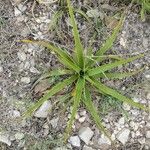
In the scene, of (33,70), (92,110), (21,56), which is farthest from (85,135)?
(21,56)

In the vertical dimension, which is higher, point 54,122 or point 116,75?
point 116,75

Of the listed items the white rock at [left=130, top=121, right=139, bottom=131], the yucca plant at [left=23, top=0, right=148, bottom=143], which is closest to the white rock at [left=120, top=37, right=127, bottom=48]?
the yucca plant at [left=23, top=0, right=148, bottom=143]

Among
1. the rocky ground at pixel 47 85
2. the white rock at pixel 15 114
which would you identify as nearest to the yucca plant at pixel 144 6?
the rocky ground at pixel 47 85

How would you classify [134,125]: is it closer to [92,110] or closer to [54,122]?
[92,110]

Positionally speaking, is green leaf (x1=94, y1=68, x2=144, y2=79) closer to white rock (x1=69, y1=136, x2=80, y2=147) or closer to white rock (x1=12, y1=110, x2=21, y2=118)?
white rock (x1=69, y1=136, x2=80, y2=147)

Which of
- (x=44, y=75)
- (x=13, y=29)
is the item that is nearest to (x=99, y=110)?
(x=44, y=75)

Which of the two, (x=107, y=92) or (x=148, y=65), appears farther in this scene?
(x=148, y=65)

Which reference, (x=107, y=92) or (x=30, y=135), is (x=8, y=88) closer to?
(x=30, y=135)

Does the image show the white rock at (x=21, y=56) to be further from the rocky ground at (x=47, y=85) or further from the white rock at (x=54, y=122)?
the white rock at (x=54, y=122)
